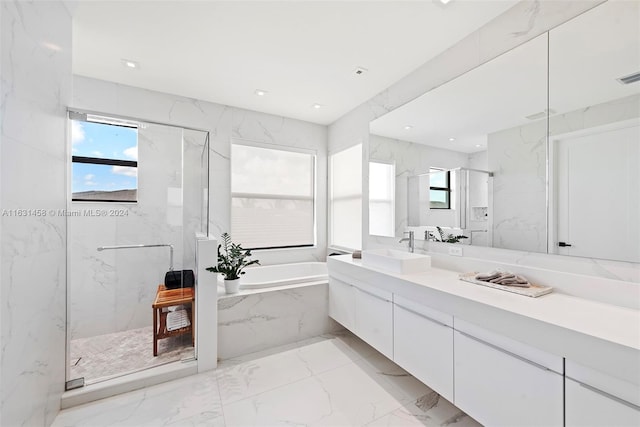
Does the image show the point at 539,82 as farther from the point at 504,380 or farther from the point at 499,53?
the point at 504,380

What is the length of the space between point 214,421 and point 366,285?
135 cm

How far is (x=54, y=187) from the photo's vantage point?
5.21ft

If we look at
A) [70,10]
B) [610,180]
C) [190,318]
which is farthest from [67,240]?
[610,180]

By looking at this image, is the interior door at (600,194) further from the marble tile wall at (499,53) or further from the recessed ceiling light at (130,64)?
the recessed ceiling light at (130,64)

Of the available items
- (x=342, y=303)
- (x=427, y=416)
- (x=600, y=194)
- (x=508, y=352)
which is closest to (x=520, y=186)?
(x=600, y=194)

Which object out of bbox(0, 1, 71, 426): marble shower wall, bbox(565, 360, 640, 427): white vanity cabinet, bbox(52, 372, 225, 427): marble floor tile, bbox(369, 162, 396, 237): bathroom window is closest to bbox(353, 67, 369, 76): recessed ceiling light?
bbox(369, 162, 396, 237): bathroom window

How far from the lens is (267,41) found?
200 centimetres

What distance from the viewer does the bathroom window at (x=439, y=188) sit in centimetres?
215

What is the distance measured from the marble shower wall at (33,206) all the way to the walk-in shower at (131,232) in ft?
1.11

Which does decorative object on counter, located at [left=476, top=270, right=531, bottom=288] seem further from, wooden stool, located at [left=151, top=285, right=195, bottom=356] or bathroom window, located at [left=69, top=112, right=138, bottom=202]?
bathroom window, located at [left=69, top=112, right=138, bottom=202]

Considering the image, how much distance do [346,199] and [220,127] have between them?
1.84 metres

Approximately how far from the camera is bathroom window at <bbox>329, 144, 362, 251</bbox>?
3.41m

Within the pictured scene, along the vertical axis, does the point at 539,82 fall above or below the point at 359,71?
below

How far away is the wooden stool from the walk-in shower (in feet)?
0.05
